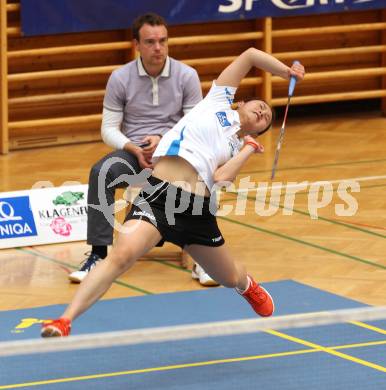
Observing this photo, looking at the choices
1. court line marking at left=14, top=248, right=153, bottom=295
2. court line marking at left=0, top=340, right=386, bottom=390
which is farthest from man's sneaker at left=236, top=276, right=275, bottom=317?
court line marking at left=14, top=248, right=153, bottom=295

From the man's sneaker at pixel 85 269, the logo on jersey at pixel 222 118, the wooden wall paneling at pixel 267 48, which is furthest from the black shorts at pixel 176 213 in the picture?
the wooden wall paneling at pixel 267 48

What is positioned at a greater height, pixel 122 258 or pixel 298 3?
pixel 298 3

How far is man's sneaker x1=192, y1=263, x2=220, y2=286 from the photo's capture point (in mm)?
7637

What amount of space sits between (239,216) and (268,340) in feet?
9.58

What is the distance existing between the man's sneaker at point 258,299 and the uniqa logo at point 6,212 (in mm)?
2474

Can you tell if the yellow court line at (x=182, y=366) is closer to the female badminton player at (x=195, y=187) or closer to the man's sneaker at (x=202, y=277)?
the female badminton player at (x=195, y=187)

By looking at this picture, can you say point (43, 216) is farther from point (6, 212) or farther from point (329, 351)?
point (329, 351)

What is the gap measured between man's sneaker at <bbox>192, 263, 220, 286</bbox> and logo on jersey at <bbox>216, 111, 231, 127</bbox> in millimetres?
1546

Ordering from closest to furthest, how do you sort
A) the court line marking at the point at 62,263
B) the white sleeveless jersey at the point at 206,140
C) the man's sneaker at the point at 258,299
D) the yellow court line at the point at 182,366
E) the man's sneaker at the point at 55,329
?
the man's sneaker at the point at 55,329 → the yellow court line at the point at 182,366 → the white sleeveless jersey at the point at 206,140 → the man's sneaker at the point at 258,299 → the court line marking at the point at 62,263

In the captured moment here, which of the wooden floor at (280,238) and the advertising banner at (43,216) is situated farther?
the advertising banner at (43,216)

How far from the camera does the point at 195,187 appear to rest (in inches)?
242

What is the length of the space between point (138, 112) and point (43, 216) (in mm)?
1159

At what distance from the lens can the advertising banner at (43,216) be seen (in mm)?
8516

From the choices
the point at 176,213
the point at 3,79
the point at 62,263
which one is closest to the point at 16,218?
the point at 62,263
